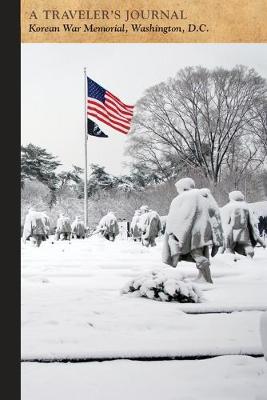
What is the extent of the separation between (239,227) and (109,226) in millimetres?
930

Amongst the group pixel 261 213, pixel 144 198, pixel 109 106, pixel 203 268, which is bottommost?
pixel 203 268

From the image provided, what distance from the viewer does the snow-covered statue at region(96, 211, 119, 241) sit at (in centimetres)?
477

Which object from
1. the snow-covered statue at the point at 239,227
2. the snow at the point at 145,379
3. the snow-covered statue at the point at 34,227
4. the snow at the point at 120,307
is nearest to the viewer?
the snow at the point at 145,379

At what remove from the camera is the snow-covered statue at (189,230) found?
15.4 ft

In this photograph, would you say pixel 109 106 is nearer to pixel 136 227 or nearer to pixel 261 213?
pixel 136 227

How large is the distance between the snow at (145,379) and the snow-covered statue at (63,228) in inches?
36.6

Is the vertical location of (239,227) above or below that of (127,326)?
above

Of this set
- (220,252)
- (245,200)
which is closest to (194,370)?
(220,252)

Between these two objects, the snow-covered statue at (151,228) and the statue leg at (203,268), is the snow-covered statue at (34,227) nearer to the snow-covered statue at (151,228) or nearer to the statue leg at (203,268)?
the snow-covered statue at (151,228)

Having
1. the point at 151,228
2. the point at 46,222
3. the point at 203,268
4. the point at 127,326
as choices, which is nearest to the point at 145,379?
the point at 127,326

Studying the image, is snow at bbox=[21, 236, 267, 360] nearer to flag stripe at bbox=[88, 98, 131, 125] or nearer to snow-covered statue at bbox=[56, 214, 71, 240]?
snow-covered statue at bbox=[56, 214, 71, 240]

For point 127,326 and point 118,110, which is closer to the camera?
point 127,326

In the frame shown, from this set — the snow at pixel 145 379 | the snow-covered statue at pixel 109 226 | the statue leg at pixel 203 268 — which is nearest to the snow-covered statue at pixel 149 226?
the snow-covered statue at pixel 109 226

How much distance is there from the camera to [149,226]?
4.71m
